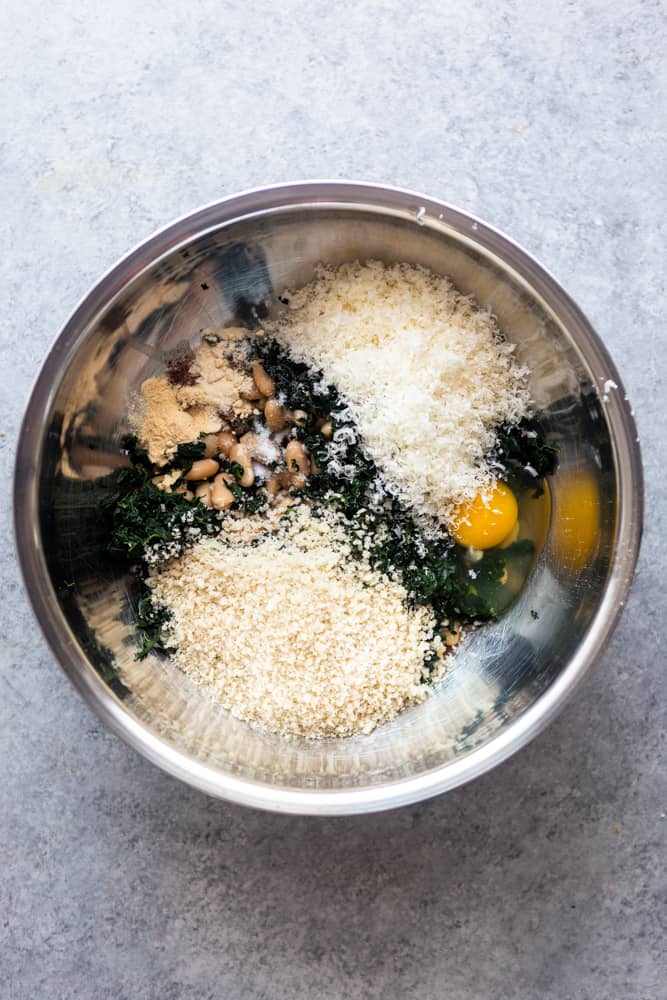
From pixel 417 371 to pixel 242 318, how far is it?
1.75 feet

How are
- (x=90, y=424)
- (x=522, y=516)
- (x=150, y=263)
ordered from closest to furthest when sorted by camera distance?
(x=150, y=263), (x=90, y=424), (x=522, y=516)

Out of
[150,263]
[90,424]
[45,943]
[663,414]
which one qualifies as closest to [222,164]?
[150,263]

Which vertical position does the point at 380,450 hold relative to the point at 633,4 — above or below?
below

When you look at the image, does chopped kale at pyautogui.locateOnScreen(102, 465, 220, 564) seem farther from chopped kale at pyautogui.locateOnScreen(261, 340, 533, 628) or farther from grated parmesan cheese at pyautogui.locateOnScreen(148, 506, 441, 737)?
chopped kale at pyautogui.locateOnScreen(261, 340, 533, 628)

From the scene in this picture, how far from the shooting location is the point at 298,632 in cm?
201

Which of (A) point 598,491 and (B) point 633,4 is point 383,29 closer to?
(B) point 633,4

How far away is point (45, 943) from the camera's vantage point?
7.30 feet

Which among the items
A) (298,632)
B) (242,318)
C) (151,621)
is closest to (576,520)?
(298,632)

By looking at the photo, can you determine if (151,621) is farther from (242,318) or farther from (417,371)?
(417,371)

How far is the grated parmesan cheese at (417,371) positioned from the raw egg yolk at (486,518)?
0.03m

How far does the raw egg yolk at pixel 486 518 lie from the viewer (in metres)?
2.09

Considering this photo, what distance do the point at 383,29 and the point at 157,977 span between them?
2835mm

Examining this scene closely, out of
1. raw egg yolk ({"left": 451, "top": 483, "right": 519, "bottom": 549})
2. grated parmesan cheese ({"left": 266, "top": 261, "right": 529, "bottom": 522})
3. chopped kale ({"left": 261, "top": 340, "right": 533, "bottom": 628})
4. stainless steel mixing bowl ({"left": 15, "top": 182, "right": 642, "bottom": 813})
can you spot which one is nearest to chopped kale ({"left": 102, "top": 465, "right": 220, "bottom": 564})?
stainless steel mixing bowl ({"left": 15, "top": 182, "right": 642, "bottom": 813})

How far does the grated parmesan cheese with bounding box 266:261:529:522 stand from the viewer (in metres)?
2.01
